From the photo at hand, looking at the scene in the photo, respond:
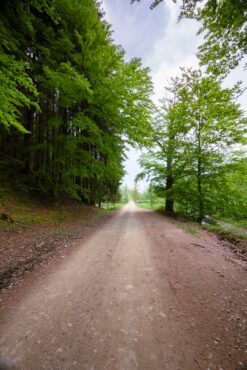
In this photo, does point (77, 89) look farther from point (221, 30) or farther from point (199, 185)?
point (199, 185)

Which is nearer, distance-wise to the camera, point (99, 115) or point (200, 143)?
point (99, 115)

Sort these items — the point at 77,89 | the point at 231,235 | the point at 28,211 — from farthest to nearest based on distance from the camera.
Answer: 1. the point at 28,211
2. the point at 77,89
3. the point at 231,235

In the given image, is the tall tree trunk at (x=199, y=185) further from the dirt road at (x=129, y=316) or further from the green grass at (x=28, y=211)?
the green grass at (x=28, y=211)

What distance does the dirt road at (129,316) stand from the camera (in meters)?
1.82

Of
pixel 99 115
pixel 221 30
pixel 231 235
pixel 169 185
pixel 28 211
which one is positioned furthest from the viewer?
pixel 169 185

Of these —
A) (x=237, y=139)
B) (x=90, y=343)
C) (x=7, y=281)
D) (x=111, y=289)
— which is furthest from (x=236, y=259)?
(x=237, y=139)

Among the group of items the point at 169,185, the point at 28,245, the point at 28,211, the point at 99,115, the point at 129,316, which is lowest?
the point at 129,316

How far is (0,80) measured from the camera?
425cm

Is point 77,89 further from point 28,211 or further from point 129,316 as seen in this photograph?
point 129,316

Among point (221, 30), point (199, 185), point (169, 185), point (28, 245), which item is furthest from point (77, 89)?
point (169, 185)

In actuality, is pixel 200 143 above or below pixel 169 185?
above

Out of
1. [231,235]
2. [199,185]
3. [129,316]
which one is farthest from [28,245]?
[199,185]

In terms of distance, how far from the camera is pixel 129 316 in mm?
2430

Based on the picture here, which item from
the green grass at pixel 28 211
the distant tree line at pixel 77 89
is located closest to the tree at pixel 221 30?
the distant tree line at pixel 77 89
